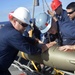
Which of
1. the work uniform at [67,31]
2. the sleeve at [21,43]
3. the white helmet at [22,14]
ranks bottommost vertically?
the work uniform at [67,31]

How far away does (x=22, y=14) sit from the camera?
334 centimetres

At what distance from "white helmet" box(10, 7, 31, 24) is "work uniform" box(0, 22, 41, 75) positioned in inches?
6.6

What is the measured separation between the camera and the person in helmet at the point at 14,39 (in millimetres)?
3268

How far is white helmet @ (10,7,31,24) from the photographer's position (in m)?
3.27

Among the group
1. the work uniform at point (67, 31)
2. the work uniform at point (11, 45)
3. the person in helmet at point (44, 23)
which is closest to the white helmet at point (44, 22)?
the person in helmet at point (44, 23)

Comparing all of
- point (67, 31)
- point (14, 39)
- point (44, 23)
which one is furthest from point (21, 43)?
point (67, 31)

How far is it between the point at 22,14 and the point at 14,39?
336mm

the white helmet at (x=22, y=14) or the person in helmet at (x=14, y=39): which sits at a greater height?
the white helmet at (x=22, y=14)

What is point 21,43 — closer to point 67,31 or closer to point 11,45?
point 11,45

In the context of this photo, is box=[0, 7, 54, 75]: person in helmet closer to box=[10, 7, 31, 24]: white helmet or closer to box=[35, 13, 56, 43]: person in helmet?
box=[10, 7, 31, 24]: white helmet

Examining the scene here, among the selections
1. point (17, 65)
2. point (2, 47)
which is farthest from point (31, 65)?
point (2, 47)

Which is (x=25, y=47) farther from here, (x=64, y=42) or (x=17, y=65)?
(x=17, y=65)

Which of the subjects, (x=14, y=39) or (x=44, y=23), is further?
(x=44, y=23)

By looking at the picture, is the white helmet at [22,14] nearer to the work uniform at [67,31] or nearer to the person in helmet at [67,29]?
the person in helmet at [67,29]
